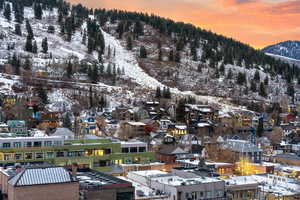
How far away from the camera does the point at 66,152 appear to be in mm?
77625

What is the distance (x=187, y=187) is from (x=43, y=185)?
18782 millimetres

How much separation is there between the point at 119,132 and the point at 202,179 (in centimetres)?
7360

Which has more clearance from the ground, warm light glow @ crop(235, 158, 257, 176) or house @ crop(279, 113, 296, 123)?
house @ crop(279, 113, 296, 123)

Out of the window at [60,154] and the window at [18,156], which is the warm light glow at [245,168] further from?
the window at [18,156]

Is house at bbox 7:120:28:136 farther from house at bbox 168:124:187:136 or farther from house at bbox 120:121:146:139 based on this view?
house at bbox 168:124:187:136

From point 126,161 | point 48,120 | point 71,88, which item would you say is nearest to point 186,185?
point 126,161

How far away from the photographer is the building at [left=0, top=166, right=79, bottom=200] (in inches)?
1556

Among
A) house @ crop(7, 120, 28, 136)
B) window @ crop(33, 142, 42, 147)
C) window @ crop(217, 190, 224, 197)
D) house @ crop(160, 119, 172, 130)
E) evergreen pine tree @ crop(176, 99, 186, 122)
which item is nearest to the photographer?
window @ crop(217, 190, 224, 197)

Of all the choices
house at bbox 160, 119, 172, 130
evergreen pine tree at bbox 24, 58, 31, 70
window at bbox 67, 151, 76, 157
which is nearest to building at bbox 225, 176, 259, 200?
window at bbox 67, 151, 76, 157

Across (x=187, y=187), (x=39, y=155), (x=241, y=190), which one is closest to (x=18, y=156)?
(x=39, y=155)

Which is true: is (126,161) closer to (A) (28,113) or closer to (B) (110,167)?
(B) (110,167)

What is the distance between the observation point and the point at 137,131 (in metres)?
128

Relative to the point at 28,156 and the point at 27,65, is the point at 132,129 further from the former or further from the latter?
the point at 27,65

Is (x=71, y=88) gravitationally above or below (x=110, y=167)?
above
